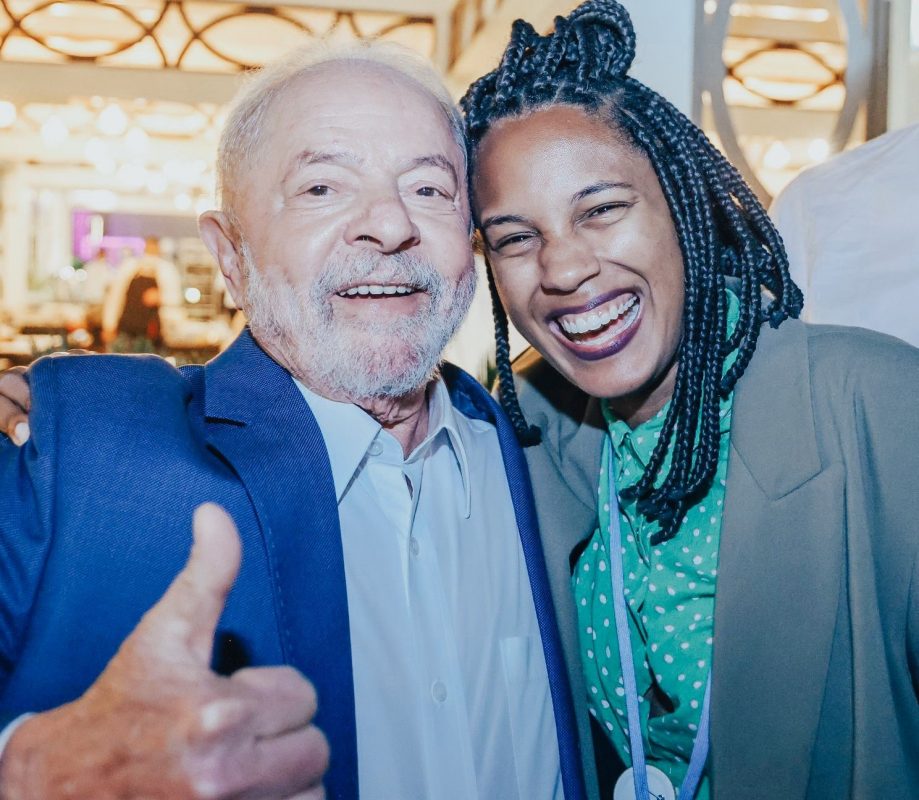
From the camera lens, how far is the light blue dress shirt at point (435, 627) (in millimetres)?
1184

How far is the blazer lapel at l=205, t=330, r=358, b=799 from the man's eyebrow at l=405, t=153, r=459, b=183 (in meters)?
0.45

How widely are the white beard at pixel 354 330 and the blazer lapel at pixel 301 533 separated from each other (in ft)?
0.38

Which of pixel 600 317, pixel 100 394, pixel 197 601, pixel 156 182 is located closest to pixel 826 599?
pixel 600 317

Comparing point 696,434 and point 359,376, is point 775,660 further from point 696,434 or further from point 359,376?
point 359,376

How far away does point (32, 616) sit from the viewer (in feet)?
3.33

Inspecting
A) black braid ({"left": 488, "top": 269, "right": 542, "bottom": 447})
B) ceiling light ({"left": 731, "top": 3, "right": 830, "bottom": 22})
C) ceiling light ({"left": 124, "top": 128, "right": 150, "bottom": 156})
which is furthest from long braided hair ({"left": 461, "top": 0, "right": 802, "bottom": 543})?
ceiling light ({"left": 124, "top": 128, "right": 150, "bottom": 156})

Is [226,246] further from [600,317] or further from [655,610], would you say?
[655,610]

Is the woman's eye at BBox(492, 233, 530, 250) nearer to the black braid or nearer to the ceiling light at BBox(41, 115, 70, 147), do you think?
the black braid

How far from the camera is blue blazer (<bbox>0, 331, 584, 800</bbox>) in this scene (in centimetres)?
101

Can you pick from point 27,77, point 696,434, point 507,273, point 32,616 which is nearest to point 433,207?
point 507,273

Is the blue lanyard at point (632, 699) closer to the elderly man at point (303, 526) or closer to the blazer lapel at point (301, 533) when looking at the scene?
the elderly man at point (303, 526)

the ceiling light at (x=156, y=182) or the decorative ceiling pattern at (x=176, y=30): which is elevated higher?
the decorative ceiling pattern at (x=176, y=30)

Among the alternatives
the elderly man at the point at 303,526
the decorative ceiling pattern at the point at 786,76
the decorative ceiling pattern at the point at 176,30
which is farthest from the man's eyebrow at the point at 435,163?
the decorative ceiling pattern at the point at 176,30

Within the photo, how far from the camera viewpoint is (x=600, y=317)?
1.47 metres
